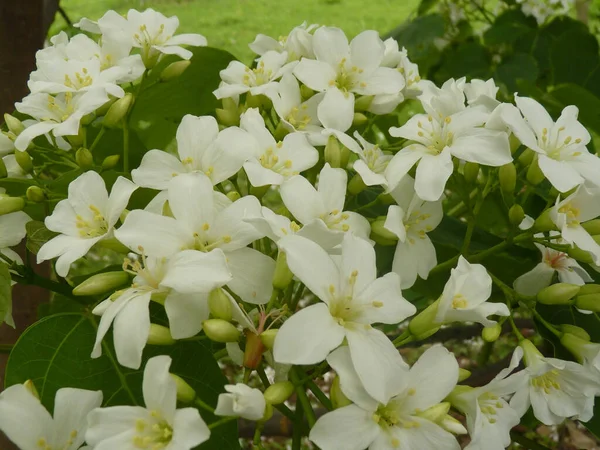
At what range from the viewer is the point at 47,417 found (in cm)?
54

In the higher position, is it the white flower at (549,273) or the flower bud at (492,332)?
the flower bud at (492,332)

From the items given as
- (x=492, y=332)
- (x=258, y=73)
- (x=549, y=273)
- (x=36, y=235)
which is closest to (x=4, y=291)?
(x=36, y=235)

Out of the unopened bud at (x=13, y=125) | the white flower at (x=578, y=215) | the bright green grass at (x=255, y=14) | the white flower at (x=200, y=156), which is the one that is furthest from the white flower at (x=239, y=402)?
the bright green grass at (x=255, y=14)

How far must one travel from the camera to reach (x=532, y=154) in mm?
727

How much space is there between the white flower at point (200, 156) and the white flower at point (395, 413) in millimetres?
225

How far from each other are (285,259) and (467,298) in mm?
169

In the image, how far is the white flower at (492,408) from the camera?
0.57 metres

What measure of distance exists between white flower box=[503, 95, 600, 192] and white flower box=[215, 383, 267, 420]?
1.19 ft

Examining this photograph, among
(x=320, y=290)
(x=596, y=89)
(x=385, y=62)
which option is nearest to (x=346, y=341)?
(x=320, y=290)

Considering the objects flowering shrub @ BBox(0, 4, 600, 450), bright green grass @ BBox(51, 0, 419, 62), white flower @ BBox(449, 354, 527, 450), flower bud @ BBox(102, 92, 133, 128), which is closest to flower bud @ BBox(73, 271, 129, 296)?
flowering shrub @ BBox(0, 4, 600, 450)

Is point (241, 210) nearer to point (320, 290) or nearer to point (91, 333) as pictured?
point (320, 290)

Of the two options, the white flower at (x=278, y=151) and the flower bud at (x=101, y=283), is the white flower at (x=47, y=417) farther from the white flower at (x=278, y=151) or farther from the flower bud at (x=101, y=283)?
the white flower at (x=278, y=151)

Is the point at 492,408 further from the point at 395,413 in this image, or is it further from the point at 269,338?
the point at 269,338

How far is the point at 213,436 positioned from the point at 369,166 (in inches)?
12.8
